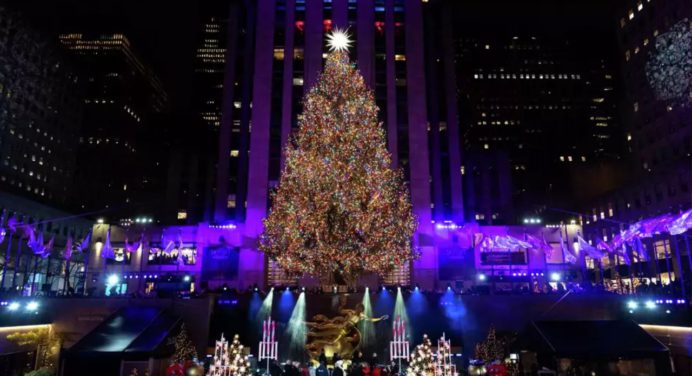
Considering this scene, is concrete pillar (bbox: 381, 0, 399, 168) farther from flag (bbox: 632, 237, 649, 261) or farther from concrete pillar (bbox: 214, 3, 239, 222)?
flag (bbox: 632, 237, 649, 261)

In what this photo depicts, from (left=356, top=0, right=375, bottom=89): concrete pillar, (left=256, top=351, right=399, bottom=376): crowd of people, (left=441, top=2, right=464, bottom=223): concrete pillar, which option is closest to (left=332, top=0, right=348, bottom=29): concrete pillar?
(left=356, top=0, right=375, bottom=89): concrete pillar

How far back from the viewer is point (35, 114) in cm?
8456

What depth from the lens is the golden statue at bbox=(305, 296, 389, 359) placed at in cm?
2717

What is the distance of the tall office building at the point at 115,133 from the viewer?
10756 cm

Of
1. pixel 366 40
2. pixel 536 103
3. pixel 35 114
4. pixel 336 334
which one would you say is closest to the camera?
pixel 336 334

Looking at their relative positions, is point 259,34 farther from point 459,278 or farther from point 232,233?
point 459,278

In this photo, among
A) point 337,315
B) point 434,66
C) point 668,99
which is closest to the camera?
point 337,315

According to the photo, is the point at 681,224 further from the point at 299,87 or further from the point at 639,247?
the point at 299,87

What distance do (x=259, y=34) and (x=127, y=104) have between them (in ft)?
339

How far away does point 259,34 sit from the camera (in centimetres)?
5450

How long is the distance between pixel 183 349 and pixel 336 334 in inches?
323

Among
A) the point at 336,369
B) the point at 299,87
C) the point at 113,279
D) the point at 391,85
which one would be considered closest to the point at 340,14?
the point at 299,87

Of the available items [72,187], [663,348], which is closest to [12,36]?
[72,187]

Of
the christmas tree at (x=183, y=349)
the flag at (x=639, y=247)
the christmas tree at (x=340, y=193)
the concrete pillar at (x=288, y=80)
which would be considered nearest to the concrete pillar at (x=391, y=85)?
the concrete pillar at (x=288, y=80)
